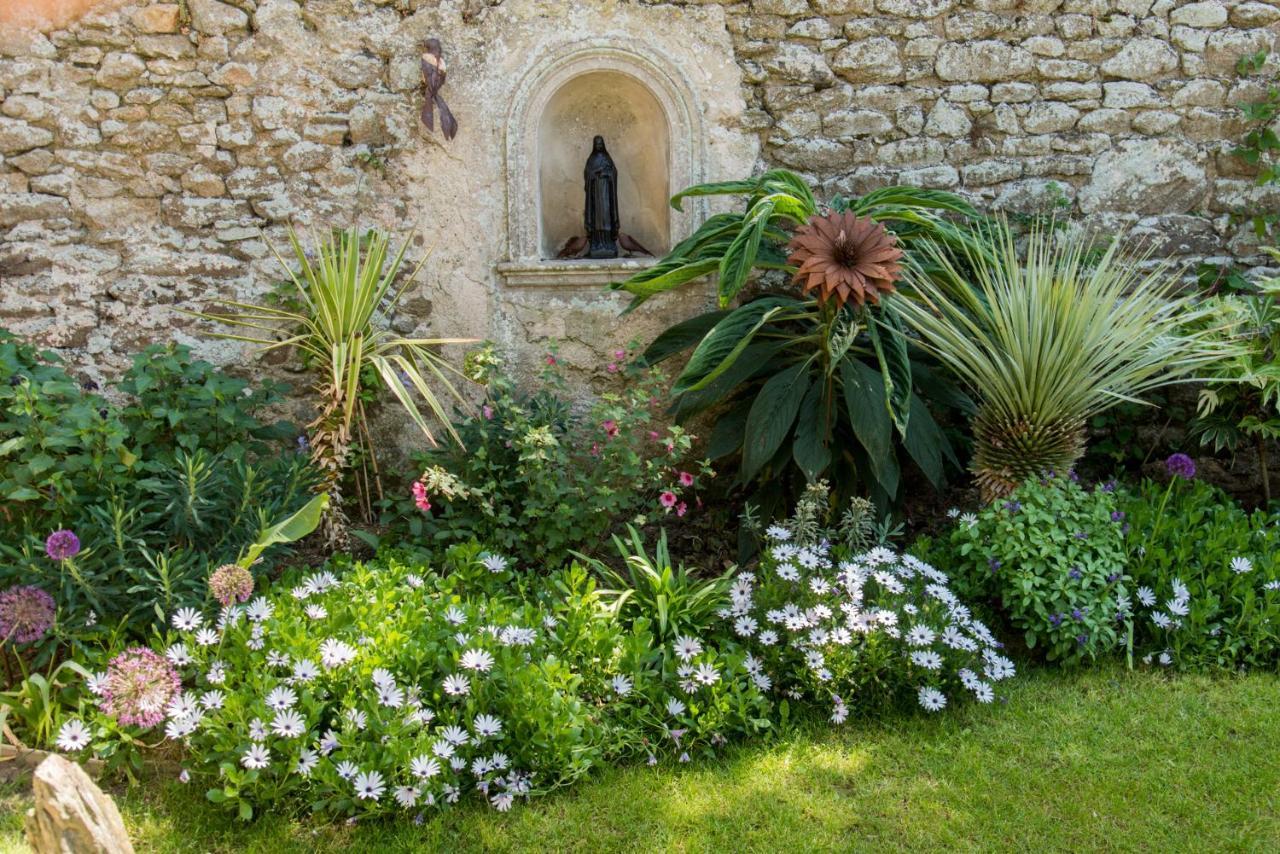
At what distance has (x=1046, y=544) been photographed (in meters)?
2.92

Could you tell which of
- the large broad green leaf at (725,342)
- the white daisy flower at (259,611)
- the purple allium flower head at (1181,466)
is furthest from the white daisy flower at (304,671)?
the purple allium flower head at (1181,466)

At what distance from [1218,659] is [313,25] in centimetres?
413

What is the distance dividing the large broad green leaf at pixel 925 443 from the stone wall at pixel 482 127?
1143 mm

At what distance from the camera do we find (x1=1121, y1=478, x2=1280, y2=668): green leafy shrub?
292 cm

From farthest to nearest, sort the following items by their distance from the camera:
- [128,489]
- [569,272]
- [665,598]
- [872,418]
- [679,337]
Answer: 1. [569,272]
2. [679,337]
3. [872,418]
4. [128,489]
5. [665,598]

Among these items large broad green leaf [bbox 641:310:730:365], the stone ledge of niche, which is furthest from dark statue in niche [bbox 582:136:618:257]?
large broad green leaf [bbox 641:310:730:365]

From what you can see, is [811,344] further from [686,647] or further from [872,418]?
[686,647]

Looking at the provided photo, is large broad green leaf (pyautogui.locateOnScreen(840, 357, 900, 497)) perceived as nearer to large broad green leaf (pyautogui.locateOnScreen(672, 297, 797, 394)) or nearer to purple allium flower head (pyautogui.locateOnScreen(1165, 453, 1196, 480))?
large broad green leaf (pyautogui.locateOnScreen(672, 297, 797, 394))

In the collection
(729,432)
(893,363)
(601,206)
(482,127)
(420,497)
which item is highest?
(482,127)

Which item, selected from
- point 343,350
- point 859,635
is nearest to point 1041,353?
point 859,635

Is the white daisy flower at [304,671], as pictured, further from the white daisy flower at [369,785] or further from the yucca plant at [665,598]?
the yucca plant at [665,598]

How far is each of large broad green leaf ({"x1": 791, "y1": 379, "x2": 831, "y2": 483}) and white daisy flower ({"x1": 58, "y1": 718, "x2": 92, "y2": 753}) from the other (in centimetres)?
223

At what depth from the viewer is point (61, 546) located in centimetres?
254

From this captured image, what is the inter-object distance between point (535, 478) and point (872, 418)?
1200mm
